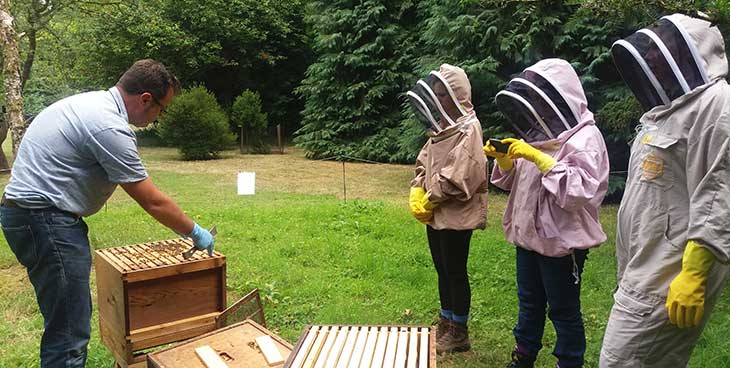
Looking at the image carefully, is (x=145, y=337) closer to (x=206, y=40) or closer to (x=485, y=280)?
(x=485, y=280)

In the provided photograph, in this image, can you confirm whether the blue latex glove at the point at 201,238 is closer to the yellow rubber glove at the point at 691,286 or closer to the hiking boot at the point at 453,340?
the hiking boot at the point at 453,340

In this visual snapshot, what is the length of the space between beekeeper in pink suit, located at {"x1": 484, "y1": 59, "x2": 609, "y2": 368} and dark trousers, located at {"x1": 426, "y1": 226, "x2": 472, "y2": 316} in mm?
512

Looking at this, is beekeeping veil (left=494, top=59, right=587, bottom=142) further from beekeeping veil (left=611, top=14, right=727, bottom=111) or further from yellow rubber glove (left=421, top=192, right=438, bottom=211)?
yellow rubber glove (left=421, top=192, right=438, bottom=211)

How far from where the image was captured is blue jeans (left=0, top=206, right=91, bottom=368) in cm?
275

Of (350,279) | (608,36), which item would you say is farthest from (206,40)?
(350,279)

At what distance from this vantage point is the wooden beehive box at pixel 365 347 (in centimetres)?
214

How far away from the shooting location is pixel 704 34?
6.95 ft

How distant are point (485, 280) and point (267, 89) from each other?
57.6ft

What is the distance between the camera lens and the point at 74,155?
8.96 ft

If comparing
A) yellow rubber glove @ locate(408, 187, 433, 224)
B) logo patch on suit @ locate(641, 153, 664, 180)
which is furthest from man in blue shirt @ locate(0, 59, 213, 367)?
logo patch on suit @ locate(641, 153, 664, 180)

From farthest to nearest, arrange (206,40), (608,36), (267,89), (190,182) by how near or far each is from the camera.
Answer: (267,89), (206,40), (190,182), (608,36)

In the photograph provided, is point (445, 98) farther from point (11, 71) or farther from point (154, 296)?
point (11, 71)

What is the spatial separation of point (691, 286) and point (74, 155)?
2679 millimetres

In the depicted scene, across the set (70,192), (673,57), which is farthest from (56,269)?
(673,57)
